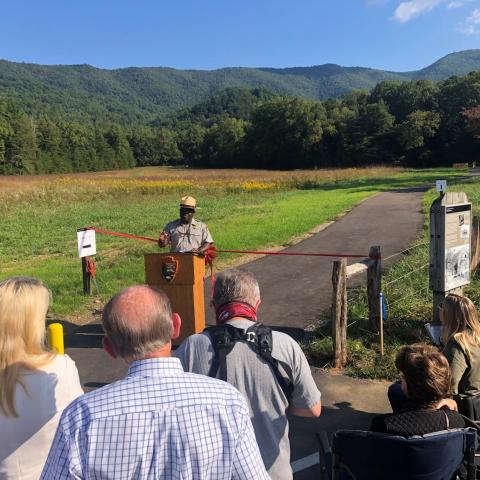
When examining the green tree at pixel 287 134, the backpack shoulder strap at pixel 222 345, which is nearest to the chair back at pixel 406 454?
the backpack shoulder strap at pixel 222 345

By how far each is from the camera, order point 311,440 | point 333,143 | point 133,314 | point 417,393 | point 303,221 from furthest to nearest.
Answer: point 333,143 → point 303,221 → point 311,440 → point 417,393 → point 133,314

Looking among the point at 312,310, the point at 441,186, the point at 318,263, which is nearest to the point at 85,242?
the point at 312,310

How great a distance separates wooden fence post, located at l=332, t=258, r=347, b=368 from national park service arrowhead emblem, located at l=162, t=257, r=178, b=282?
6.40 feet

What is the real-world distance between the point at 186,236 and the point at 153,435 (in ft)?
17.2

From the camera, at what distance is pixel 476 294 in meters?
7.36

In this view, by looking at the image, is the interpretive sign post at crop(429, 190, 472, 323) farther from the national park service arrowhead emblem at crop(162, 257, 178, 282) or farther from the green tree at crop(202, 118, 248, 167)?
the green tree at crop(202, 118, 248, 167)

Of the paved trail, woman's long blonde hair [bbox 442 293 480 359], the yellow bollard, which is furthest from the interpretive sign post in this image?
the yellow bollard

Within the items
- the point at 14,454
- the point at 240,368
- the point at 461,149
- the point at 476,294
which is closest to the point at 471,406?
the point at 240,368

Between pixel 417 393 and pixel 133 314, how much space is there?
5.78ft

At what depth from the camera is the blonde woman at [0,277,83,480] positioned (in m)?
2.16

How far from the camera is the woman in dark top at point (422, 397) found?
8.57 feet

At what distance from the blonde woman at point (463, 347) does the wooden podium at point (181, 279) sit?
3.25 m

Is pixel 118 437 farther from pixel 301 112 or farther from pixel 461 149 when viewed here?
pixel 301 112

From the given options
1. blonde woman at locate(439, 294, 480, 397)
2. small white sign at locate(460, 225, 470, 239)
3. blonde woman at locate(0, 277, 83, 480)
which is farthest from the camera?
small white sign at locate(460, 225, 470, 239)
